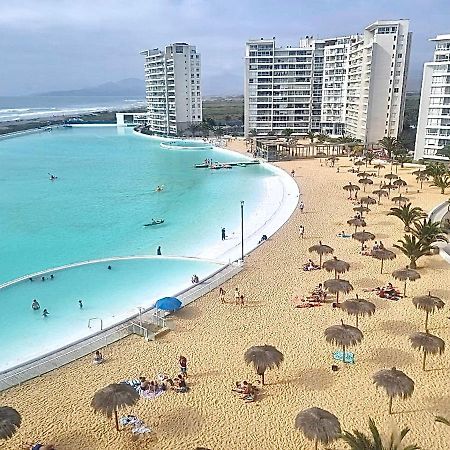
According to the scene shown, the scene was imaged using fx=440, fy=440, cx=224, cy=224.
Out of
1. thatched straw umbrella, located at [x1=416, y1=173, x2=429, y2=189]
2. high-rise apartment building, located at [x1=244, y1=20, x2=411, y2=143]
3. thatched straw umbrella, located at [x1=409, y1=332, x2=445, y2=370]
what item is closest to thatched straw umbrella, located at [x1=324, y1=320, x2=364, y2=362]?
thatched straw umbrella, located at [x1=409, y1=332, x2=445, y2=370]

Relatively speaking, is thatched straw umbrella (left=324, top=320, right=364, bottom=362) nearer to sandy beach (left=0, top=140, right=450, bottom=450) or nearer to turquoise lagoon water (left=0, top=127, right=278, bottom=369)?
sandy beach (left=0, top=140, right=450, bottom=450)

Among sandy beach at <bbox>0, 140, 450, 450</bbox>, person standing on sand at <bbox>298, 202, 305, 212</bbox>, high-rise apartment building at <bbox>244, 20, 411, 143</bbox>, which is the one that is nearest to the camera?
sandy beach at <bbox>0, 140, 450, 450</bbox>

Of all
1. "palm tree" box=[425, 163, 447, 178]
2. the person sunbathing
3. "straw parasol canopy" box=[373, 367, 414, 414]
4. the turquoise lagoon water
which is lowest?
the turquoise lagoon water

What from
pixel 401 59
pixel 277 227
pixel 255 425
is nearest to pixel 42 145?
pixel 401 59

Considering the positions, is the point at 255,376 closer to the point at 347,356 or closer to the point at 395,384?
the point at 347,356

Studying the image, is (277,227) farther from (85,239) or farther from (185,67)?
(185,67)

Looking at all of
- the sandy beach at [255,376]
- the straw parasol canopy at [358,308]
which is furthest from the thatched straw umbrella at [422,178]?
the straw parasol canopy at [358,308]

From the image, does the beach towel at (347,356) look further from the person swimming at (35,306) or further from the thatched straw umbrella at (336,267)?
the person swimming at (35,306)
